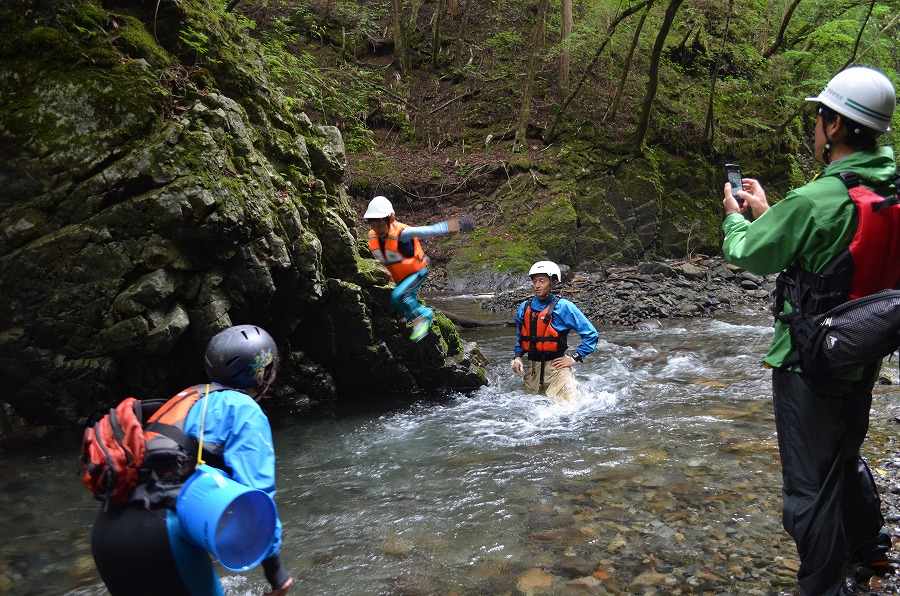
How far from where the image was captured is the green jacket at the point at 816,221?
9.36 feet

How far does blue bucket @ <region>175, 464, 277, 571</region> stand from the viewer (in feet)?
7.18

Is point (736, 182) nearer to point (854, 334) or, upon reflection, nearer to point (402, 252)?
point (854, 334)

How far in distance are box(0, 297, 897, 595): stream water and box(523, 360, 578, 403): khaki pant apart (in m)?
0.16

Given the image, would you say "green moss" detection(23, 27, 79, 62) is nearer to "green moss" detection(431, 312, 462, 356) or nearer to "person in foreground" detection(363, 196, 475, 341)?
"person in foreground" detection(363, 196, 475, 341)

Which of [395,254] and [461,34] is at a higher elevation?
[461,34]

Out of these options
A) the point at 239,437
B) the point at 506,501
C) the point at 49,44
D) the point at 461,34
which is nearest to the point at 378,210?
the point at 506,501

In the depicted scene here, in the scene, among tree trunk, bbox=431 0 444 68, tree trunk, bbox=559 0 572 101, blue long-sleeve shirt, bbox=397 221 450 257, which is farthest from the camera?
tree trunk, bbox=431 0 444 68

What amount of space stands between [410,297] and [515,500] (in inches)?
133

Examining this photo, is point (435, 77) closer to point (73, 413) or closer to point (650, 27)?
point (650, 27)

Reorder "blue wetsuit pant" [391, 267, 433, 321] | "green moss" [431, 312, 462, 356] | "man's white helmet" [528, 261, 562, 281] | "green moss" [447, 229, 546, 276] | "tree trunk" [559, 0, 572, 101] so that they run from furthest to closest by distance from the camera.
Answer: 1. "tree trunk" [559, 0, 572, 101]
2. "green moss" [447, 229, 546, 276]
3. "green moss" [431, 312, 462, 356]
4. "man's white helmet" [528, 261, 562, 281]
5. "blue wetsuit pant" [391, 267, 433, 321]

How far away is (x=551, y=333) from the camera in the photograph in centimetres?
841

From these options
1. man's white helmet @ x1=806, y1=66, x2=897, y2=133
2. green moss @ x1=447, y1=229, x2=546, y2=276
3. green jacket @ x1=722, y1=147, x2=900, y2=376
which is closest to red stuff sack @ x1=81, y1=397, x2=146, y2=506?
green jacket @ x1=722, y1=147, x2=900, y2=376

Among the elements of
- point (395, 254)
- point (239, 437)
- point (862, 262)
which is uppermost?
point (862, 262)

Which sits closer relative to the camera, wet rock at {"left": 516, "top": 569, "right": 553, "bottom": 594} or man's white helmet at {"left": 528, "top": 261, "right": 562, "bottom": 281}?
wet rock at {"left": 516, "top": 569, "right": 553, "bottom": 594}
